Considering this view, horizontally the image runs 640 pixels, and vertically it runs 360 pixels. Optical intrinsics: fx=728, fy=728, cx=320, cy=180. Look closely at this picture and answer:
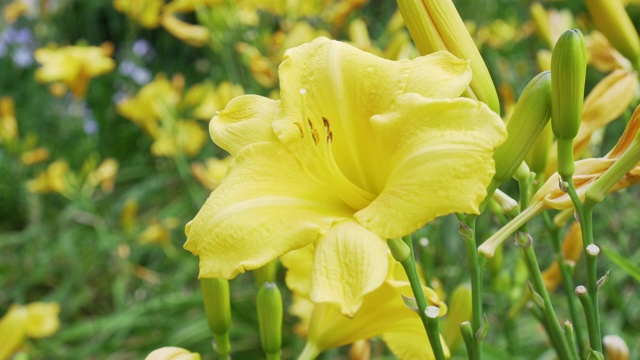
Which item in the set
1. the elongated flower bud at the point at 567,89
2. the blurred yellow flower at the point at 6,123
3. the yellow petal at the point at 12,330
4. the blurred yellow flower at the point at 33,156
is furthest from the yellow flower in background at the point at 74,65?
the elongated flower bud at the point at 567,89

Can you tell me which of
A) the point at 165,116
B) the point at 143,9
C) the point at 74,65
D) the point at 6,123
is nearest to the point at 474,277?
the point at 165,116

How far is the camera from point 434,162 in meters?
0.55

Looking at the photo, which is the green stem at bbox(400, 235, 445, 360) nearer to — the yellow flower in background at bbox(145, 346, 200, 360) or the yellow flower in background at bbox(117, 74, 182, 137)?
the yellow flower in background at bbox(145, 346, 200, 360)

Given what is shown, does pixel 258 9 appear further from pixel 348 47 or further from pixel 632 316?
pixel 348 47

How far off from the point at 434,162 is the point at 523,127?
111mm

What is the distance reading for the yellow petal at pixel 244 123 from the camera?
680mm

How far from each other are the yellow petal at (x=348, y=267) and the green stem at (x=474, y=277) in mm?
90

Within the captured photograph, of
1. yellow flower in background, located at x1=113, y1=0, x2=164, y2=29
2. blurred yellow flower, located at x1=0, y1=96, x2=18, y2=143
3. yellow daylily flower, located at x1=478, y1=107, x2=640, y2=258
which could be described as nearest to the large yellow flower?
yellow daylily flower, located at x1=478, y1=107, x2=640, y2=258

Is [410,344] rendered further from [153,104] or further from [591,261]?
[153,104]

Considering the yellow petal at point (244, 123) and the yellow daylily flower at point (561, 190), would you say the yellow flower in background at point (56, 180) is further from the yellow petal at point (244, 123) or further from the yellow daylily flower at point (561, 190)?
the yellow daylily flower at point (561, 190)

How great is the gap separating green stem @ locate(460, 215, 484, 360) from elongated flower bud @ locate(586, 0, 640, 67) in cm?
45

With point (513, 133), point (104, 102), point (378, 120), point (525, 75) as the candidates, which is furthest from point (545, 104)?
point (104, 102)

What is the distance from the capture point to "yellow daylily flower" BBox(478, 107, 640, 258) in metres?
0.62

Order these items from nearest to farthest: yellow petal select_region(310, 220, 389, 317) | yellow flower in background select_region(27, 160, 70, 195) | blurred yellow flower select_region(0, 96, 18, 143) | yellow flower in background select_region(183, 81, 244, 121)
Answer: yellow petal select_region(310, 220, 389, 317)
yellow flower in background select_region(183, 81, 244, 121)
yellow flower in background select_region(27, 160, 70, 195)
blurred yellow flower select_region(0, 96, 18, 143)
